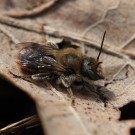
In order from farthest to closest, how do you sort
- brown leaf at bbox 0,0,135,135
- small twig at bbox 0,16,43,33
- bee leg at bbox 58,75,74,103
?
1. small twig at bbox 0,16,43,33
2. bee leg at bbox 58,75,74,103
3. brown leaf at bbox 0,0,135,135

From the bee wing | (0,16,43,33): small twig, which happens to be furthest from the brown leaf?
the bee wing

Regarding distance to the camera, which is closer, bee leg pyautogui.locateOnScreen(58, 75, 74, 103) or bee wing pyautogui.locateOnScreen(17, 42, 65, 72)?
bee leg pyautogui.locateOnScreen(58, 75, 74, 103)

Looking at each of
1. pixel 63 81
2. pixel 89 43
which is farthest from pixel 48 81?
pixel 89 43

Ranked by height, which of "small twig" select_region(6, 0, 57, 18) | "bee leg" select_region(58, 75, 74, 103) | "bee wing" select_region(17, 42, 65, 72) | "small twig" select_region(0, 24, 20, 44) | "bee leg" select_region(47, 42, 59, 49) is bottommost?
"bee leg" select_region(58, 75, 74, 103)

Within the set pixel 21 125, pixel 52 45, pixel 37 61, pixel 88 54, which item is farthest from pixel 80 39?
pixel 21 125

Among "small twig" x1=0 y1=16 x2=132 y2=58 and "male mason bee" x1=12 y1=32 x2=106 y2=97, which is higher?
"small twig" x1=0 y1=16 x2=132 y2=58

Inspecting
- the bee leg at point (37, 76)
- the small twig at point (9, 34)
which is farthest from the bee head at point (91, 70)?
the small twig at point (9, 34)

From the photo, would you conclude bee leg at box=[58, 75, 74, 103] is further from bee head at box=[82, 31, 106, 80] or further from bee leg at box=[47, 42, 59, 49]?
bee leg at box=[47, 42, 59, 49]

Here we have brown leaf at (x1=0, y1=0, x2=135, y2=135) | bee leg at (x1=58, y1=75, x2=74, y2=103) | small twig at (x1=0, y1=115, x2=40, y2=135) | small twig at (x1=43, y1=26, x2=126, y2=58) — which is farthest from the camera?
small twig at (x1=43, y1=26, x2=126, y2=58)

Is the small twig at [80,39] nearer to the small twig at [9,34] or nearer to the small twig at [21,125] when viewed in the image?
the small twig at [9,34]
